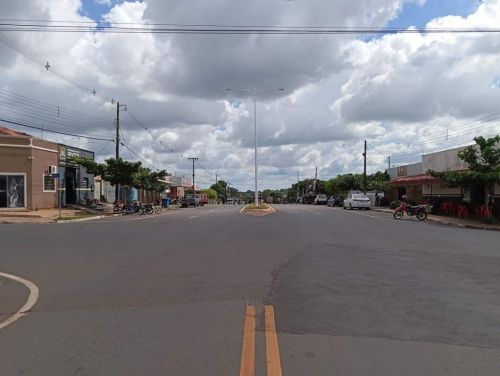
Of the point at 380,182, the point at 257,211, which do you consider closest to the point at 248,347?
Answer: the point at 257,211

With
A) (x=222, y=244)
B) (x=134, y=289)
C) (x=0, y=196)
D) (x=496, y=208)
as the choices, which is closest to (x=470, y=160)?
(x=496, y=208)

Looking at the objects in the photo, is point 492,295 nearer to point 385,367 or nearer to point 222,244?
point 385,367

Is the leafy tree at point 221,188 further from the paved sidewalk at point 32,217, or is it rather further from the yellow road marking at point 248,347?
the yellow road marking at point 248,347

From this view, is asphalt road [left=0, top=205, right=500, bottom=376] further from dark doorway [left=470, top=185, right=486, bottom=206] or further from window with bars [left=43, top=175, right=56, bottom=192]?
window with bars [left=43, top=175, right=56, bottom=192]

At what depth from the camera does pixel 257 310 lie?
7578 millimetres

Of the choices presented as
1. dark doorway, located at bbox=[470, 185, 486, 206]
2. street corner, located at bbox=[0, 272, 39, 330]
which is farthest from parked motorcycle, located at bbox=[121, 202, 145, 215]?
street corner, located at bbox=[0, 272, 39, 330]

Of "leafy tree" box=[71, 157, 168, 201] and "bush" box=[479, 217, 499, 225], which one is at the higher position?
"leafy tree" box=[71, 157, 168, 201]

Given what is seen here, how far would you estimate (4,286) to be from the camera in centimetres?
1004

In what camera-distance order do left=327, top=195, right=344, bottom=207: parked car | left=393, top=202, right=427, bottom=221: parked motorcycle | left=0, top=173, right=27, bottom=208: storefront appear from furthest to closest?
left=327, top=195, right=344, bottom=207: parked car, left=0, top=173, right=27, bottom=208: storefront, left=393, top=202, right=427, bottom=221: parked motorcycle

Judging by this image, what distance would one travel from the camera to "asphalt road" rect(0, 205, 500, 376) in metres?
5.42

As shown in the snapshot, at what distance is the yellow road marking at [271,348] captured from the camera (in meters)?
5.15

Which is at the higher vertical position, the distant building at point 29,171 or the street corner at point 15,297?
the distant building at point 29,171

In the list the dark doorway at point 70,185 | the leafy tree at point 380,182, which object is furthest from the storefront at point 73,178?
the leafy tree at point 380,182

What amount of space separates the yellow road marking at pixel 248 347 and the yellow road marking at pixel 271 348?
0.54 ft
